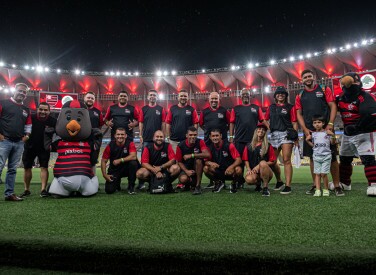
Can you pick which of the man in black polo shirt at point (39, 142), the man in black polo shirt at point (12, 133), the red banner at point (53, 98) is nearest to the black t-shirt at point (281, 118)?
the man in black polo shirt at point (39, 142)

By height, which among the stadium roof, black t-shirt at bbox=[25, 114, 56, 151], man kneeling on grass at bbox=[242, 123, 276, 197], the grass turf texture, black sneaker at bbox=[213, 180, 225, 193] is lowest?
black sneaker at bbox=[213, 180, 225, 193]

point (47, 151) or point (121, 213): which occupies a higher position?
point (47, 151)

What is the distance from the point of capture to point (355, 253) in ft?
5.97

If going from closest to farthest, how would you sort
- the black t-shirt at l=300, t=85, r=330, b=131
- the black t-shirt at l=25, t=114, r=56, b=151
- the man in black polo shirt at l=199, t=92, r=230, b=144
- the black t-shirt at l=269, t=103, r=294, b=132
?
1. the black t-shirt at l=300, t=85, r=330, b=131
2. the black t-shirt at l=25, t=114, r=56, b=151
3. the black t-shirt at l=269, t=103, r=294, b=132
4. the man in black polo shirt at l=199, t=92, r=230, b=144

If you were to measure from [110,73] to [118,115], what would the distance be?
130 ft

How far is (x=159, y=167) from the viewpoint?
232 inches

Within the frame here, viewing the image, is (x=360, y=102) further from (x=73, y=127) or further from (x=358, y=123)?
(x=73, y=127)

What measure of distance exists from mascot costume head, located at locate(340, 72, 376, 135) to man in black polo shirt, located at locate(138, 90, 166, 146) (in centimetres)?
424

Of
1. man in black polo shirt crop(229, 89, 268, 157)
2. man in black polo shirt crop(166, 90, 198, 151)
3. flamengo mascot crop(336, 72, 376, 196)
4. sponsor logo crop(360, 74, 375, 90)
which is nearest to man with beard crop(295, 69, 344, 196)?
flamengo mascot crop(336, 72, 376, 196)

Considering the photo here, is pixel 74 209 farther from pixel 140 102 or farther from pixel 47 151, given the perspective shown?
pixel 140 102

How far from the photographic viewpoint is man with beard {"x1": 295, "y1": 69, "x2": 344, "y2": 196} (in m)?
5.31

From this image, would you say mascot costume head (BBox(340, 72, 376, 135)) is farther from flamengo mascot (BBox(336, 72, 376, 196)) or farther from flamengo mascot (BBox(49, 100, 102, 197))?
flamengo mascot (BBox(49, 100, 102, 197))

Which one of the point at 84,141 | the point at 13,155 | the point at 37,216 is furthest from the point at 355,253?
the point at 13,155

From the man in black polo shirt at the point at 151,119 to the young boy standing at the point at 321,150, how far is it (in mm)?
3807
